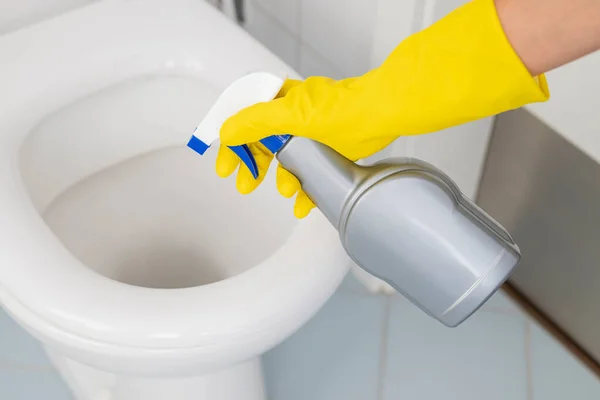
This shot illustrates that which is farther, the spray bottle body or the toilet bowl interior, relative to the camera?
the toilet bowl interior

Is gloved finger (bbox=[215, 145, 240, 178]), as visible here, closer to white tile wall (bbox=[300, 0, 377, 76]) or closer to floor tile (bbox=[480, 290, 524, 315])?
white tile wall (bbox=[300, 0, 377, 76])

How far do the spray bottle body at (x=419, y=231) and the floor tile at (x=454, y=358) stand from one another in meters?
0.47

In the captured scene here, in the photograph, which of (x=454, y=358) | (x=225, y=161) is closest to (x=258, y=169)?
(x=225, y=161)

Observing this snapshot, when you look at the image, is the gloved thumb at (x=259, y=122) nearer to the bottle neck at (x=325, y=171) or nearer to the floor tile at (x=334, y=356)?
the bottle neck at (x=325, y=171)

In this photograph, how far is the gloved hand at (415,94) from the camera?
1.40 ft

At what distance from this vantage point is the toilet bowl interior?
2.47 ft

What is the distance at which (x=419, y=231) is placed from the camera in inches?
18.6

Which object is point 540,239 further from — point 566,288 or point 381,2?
point 381,2

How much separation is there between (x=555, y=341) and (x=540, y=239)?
16 centimetres

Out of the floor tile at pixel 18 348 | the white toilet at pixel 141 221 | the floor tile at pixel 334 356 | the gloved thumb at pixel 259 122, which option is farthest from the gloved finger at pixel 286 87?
the floor tile at pixel 18 348

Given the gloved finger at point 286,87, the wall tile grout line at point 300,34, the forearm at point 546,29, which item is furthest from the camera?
the wall tile grout line at point 300,34

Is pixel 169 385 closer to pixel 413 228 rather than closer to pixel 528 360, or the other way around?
pixel 413 228

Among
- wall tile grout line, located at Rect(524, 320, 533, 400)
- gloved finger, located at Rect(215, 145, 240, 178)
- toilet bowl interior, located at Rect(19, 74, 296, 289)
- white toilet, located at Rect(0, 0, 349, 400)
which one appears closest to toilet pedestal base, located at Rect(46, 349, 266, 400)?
white toilet, located at Rect(0, 0, 349, 400)

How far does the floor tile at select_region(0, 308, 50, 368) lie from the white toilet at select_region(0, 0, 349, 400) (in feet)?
0.25
